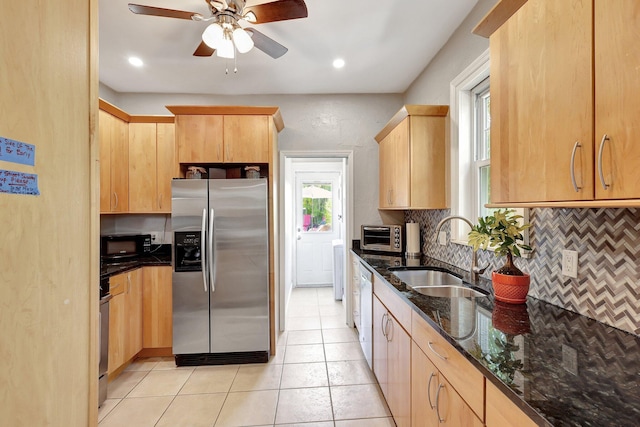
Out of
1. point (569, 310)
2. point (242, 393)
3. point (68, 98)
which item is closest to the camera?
point (68, 98)

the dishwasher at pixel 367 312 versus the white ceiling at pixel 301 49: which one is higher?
the white ceiling at pixel 301 49

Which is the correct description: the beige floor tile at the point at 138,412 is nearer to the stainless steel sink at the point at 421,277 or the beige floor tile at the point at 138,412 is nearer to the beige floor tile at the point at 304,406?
the beige floor tile at the point at 304,406

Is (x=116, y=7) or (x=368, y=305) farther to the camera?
(x=368, y=305)

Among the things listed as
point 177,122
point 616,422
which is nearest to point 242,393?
point 616,422

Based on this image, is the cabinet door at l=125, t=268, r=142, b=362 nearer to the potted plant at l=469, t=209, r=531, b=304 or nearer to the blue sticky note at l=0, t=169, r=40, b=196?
the blue sticky note at l=0, t=169, r=40, b=196

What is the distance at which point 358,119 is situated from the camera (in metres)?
3.38

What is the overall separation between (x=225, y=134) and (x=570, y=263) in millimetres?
2729

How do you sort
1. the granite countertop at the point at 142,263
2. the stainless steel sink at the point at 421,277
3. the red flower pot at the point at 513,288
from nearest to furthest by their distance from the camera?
the red flower pot at the point at 513,288 → the stainless steel sink at the point at 421,277 → the granite countertop at the point at 142,263

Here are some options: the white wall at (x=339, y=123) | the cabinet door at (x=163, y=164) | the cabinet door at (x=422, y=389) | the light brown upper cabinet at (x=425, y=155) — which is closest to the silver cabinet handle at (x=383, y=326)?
the cabinet door at (x=422, y=389)

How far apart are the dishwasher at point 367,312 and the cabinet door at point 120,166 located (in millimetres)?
2520

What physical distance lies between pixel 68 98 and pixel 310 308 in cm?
383

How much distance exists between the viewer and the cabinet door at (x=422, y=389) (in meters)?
1.20

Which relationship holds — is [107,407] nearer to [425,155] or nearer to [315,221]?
[425,155]

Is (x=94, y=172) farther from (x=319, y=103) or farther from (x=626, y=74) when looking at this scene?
→ (x=319, y=103)
